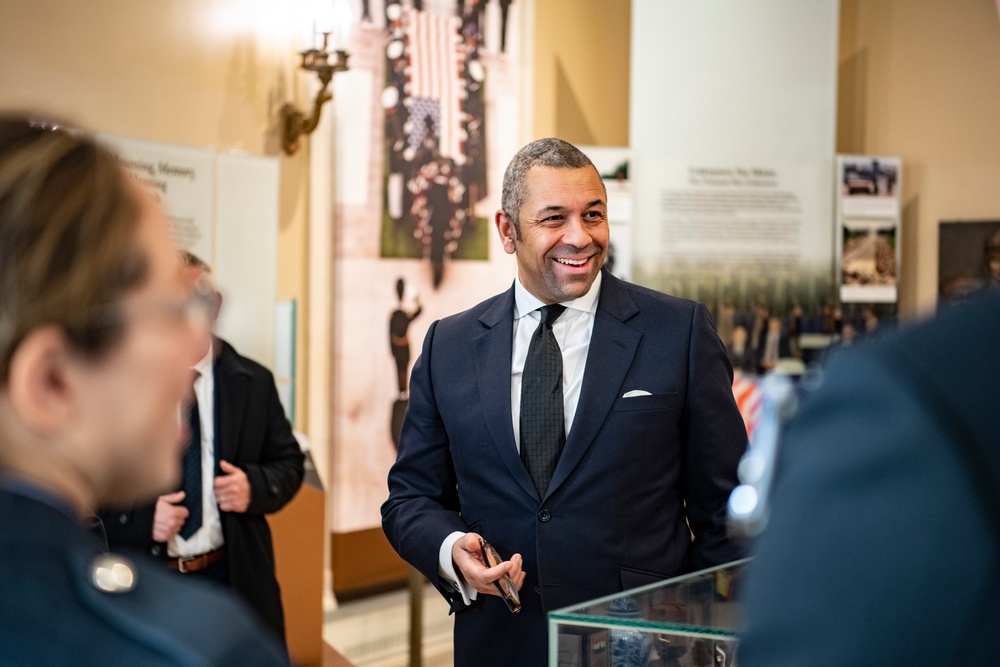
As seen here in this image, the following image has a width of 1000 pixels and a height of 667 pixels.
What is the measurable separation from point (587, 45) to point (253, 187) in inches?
119

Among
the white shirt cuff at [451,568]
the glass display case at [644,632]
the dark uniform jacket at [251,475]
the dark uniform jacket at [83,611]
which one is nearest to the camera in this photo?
the dark uniform jacket at [83,611]

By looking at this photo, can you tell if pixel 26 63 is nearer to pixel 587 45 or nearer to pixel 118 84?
pixel 118 84

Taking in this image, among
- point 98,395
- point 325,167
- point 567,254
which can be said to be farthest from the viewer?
point 325,167

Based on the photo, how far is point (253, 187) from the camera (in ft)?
13.9

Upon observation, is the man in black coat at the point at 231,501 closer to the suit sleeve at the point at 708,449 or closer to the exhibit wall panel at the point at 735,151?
the suit sleeve at the point at 708,449

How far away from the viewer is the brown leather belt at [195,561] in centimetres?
310

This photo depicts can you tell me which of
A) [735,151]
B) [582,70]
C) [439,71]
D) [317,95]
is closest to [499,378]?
[317,95]

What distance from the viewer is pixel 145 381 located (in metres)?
0.84

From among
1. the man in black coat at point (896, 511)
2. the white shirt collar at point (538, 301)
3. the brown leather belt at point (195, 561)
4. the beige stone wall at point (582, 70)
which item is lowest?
the brown leather belt at point (195, 561)

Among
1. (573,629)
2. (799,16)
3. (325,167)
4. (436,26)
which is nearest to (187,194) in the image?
(325,167)

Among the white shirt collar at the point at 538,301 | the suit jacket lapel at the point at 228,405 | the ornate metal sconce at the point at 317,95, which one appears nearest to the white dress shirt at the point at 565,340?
the white shirt collar at the point at 538,301

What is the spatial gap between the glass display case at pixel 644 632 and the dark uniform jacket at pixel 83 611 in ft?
1.76

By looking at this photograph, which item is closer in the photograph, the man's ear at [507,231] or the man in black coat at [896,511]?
the man in black coat at [896,511]

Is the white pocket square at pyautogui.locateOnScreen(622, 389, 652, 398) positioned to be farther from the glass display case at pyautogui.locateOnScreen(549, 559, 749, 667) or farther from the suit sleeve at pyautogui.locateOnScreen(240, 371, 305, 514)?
the suit sleeve at pyautogui.locateOnScreen(240, 371, 305, 514)
